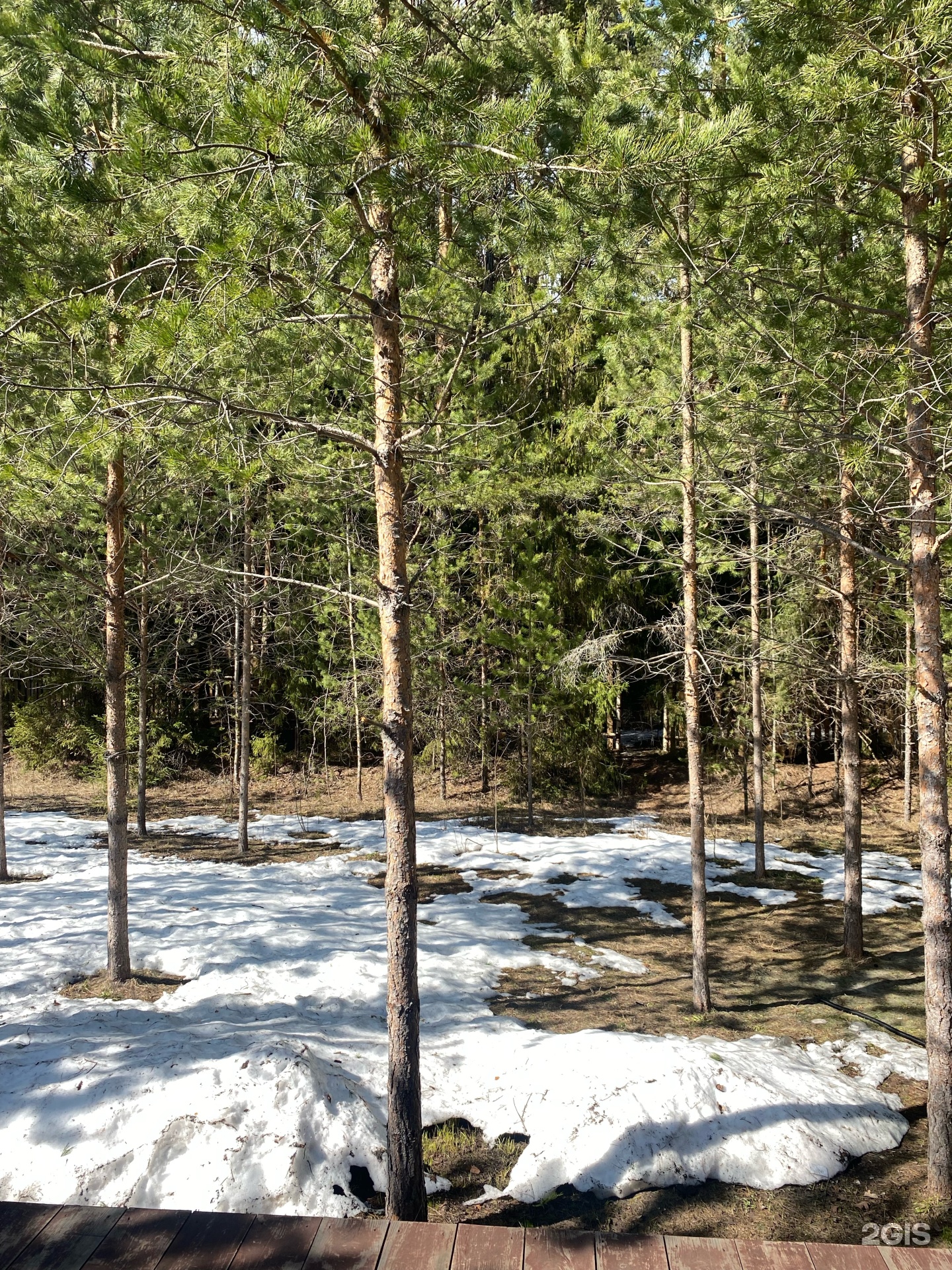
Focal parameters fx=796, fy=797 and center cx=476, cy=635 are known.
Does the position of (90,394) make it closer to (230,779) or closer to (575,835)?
(575,835)

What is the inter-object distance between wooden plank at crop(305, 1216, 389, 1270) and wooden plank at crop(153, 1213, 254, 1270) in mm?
260

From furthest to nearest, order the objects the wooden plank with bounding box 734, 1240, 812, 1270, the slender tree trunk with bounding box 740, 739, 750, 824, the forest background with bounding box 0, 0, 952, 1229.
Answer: the slender tree trunk with bounding box 740, 739, 750, 824, the forest background with bounding box 0, 0, 952, 1229, the wooden plank with bounding box 734, 1240, 812, 1270

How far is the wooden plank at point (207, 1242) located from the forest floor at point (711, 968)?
2.22m

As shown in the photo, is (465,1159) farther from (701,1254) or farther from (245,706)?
(245,706)

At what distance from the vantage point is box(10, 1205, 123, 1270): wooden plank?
8.07ft

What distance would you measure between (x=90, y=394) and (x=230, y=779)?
592 inches

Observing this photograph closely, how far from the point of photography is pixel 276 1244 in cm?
257

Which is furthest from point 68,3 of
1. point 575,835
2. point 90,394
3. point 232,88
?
point 575,835

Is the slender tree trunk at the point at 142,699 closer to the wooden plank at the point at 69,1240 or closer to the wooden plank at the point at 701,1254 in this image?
the wooden plank at the point at 69,1240

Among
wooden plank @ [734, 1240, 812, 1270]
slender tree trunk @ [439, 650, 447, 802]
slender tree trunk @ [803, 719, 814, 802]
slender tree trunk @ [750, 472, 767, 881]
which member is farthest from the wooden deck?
slender tree trunk @ [803, 719, 814, 802]

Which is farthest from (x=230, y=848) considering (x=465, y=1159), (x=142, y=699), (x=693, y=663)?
(x=465, y=1159)

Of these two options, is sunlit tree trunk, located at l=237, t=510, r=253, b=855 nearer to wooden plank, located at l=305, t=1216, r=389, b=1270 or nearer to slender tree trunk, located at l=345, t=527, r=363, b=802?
slender tree trunk, located at l=345, t=527, r=363, b=802

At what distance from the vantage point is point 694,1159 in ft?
15.9

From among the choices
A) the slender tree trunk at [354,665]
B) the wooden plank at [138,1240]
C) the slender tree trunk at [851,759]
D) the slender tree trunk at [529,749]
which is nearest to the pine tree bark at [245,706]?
the slender tree trunk at [354,665]
